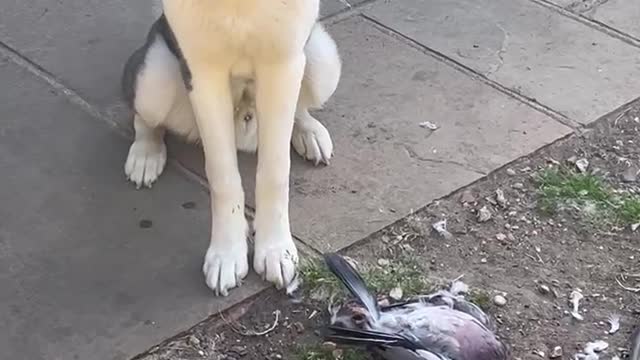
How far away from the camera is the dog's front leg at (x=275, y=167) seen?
322cm

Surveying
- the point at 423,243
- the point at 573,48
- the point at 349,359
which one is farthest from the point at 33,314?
the point at 573,48

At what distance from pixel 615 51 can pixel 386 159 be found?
1.18m

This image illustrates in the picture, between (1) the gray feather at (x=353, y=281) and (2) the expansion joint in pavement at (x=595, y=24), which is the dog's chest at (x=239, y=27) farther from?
(2) the expansion joint in pavement at (x=595, y=24)

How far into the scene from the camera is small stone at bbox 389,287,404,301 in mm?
3303

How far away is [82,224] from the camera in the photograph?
360cm

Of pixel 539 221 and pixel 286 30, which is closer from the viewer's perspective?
pixel 286 30

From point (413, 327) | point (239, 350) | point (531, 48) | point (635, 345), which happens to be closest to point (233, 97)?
point (239, 350)

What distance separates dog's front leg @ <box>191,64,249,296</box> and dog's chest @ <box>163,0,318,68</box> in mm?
83

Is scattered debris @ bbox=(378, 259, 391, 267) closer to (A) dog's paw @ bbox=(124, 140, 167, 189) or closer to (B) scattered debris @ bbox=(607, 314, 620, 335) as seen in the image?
(B) scattered debris @ bbox=(607, 314, 620, 335)

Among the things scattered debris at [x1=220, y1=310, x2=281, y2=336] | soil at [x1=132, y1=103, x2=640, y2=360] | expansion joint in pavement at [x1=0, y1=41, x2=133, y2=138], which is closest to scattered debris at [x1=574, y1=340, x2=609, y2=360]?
soil at [x1=132, y1=103, x2=640, y2=360]

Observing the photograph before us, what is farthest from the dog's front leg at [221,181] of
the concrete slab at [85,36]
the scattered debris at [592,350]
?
the scattered debris at [592,350]

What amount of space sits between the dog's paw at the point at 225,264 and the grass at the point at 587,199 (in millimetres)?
979

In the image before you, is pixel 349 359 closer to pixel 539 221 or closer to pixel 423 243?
pixel 423 243

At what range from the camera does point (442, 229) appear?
3617mm
